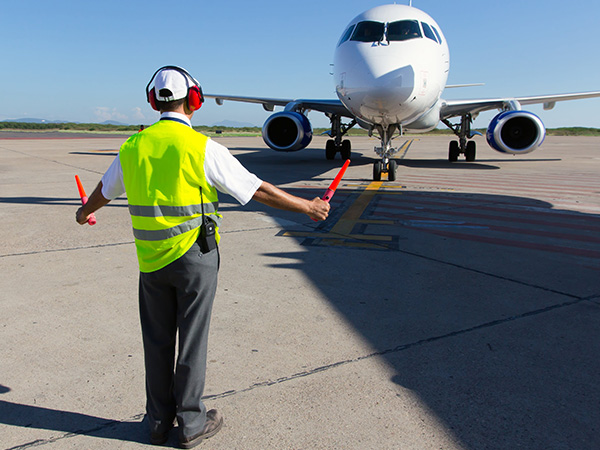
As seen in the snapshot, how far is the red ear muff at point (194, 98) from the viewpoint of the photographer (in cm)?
232

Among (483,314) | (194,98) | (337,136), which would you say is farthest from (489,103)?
(194,98)

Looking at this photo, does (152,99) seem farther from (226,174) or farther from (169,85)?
(226,174)

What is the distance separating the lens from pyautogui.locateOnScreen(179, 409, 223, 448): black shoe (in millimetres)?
2213

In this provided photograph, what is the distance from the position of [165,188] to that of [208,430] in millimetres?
1144

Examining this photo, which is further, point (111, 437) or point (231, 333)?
point (231, 333)

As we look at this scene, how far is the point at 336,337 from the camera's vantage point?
3.29 metres

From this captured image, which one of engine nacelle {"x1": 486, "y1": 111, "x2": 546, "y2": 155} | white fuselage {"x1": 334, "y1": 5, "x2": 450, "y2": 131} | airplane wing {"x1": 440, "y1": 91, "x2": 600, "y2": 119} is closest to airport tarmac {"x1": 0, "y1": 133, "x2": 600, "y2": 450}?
white fuselage {"x1": 334, "y1": 5, "x2": 450, "y2": 131}

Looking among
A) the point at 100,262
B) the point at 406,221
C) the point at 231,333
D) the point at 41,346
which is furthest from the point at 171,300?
the point at 406,221

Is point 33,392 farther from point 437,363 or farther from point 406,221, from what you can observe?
point 406,221

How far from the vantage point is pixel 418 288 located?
14.0ft

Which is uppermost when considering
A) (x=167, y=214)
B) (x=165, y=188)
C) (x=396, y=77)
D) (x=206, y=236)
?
(x=396, y=77)

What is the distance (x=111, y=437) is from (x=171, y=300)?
2.28ft

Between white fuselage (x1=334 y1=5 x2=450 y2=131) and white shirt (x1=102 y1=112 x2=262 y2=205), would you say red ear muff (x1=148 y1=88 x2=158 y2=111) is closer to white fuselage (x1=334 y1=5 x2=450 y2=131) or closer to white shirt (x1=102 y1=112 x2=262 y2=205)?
white shirt (x1=102 y1=112 x2=262 y2=205)

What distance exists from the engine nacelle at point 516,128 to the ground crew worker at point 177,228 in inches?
516
